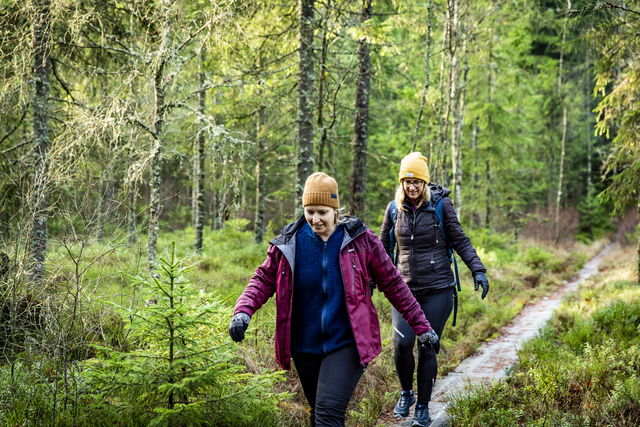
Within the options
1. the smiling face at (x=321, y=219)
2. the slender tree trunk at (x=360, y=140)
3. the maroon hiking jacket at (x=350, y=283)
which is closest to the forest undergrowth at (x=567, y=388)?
the maroon hiking jacket at (x=350, y=283)

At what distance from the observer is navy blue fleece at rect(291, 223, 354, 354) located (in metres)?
3.36

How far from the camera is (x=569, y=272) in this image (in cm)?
1777

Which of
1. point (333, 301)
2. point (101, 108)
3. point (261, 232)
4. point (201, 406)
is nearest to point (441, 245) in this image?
point (333, 301)

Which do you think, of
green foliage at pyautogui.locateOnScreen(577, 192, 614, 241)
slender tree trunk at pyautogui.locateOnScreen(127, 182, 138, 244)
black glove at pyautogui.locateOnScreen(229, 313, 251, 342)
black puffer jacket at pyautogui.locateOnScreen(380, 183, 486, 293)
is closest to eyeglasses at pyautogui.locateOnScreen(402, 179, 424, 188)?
black puffer jacket at pyautogui.locateOnScreen(380, 183, 486, 293)

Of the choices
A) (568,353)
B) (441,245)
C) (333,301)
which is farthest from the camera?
(568,353)

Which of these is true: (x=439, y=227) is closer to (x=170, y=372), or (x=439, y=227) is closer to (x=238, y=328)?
(x=238, y=328)

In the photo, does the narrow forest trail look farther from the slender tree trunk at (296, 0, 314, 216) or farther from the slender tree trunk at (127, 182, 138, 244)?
the slender tree trunk at (296, 0, 314, 216)

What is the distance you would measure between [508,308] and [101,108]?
884 cm

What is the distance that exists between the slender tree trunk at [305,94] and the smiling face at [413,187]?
3657 mm

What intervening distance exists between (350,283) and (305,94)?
219 inches

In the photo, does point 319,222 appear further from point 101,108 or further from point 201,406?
point 101,108

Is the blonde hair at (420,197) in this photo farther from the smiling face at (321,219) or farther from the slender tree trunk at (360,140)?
the slender tree trunk at (360,140)

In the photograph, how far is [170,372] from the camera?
11.3 ft

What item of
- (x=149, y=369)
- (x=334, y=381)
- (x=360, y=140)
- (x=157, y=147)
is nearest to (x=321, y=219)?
(x=334, y=381)
